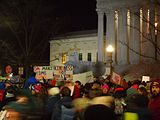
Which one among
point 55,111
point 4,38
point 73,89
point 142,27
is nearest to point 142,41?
point 142,27

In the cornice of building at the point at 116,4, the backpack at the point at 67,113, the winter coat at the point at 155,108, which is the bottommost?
the backpack at the point at 67,113

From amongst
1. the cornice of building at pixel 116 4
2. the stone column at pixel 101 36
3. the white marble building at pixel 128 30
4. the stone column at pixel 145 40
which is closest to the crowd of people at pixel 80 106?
the white marble building at pixel 128 30

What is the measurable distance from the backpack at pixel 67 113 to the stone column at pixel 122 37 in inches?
1519

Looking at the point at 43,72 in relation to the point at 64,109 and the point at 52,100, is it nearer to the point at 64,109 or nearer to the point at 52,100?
the point at 52,100

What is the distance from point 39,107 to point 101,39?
44432 millimetres

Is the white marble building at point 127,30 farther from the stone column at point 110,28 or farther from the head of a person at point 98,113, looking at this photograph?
the head of a person at point 98,113

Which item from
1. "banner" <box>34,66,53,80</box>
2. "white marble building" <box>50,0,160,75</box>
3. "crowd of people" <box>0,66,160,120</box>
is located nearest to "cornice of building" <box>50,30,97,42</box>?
"white marble building" <box>50,0,160,75</box>

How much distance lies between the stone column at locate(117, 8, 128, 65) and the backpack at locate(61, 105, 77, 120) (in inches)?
1519

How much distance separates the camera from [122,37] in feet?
158

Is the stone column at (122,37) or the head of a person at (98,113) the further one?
the stone column at (122,37)

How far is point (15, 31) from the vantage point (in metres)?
43.8

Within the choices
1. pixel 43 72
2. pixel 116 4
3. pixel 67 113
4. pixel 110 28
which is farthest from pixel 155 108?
pixel 110 28

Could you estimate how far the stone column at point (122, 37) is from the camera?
156 ft

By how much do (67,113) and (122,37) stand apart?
39.6 meters
